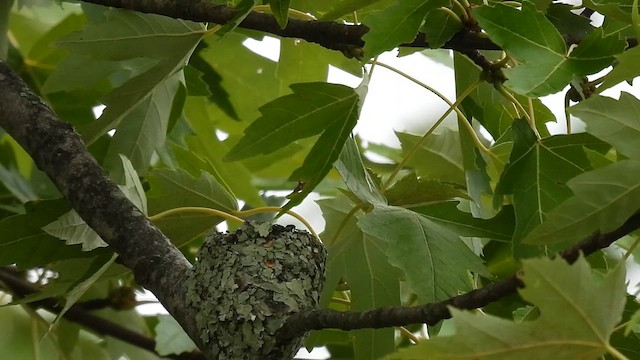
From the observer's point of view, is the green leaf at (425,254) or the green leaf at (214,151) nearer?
the green leaf at (425,254)

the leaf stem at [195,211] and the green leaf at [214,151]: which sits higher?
the green leaf at [214,151]

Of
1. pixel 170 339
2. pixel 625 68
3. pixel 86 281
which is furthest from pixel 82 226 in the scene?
pixel 625 68

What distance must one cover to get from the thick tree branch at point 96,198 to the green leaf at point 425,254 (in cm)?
12

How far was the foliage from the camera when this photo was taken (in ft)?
1.73

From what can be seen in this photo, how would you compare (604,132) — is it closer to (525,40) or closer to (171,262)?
(525,40)

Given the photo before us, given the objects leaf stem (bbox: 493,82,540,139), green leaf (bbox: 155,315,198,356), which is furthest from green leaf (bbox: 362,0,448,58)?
green leaf (bbox: 155,315,198,356)

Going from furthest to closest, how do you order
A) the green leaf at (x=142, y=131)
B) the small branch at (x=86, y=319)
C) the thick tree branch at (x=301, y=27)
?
the small branch at (x=86, y=319) → the green leaf at (x=142, y=131) → the thick tree branch at (x=301, y=27)

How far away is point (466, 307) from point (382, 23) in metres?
0.23

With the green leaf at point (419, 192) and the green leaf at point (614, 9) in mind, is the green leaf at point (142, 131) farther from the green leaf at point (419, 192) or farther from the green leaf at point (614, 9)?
the green leaf at point (614, 9)

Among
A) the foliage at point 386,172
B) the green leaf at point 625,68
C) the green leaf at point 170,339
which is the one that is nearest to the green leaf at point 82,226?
the foliage at point 386,172

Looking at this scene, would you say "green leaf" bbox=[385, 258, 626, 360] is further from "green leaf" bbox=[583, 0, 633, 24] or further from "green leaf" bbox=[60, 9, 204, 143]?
"green leaf" bbox=[60, 9, 204, 143]

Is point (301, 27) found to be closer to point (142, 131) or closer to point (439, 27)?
point (439, 27)

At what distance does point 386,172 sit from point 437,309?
1.85 feet

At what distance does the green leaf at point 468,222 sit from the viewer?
674 mm
